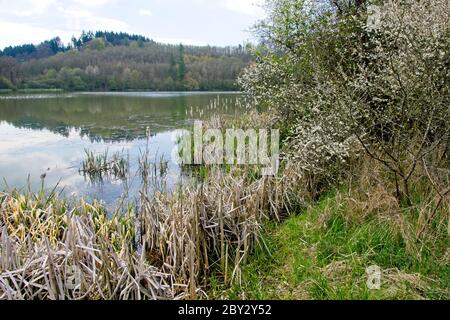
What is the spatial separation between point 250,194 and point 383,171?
5.40ft

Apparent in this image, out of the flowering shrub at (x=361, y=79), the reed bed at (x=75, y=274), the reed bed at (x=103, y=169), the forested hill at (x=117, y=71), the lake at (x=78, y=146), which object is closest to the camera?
the reed bed at (x=75, y=274)

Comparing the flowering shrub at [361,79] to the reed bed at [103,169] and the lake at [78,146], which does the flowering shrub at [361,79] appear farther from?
the reed bed at [103,169]

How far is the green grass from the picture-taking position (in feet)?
9.73

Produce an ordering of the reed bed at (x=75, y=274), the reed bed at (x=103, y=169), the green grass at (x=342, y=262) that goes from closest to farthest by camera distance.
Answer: the green grass at (x=342, y=262)
the reed bed at (x=75, y=274)
the reed bed at (x=103, y=169)

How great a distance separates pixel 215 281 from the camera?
12.0 ft

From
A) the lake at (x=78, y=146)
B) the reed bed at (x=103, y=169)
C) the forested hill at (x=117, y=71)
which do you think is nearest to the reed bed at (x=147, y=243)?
the lake at (x=78, y=146)

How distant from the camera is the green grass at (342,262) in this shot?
9.73 ft

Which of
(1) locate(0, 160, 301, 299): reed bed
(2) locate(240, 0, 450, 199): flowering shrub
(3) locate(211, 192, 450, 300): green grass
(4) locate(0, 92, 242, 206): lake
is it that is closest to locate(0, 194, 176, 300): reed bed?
(1) locate(0, 160, 301, 299): reed bed

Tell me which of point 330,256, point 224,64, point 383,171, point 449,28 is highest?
point 224,64

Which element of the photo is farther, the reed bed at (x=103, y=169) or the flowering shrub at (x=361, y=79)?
the reed bed at (x=103, y=169)

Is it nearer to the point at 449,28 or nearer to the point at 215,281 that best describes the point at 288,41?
the point at 449,28

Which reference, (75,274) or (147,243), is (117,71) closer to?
(147,243)

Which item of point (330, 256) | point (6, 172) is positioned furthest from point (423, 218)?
point (6, 172)
